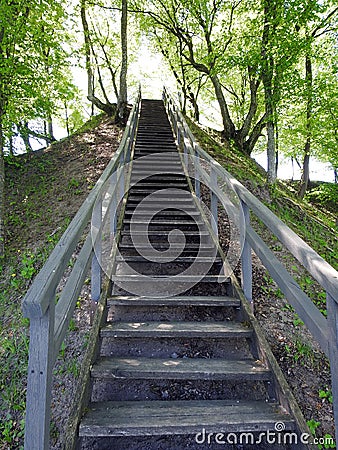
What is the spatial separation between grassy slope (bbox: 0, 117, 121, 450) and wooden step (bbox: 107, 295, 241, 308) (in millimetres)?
1246

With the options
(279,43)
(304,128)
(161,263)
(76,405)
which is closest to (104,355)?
(76,405)

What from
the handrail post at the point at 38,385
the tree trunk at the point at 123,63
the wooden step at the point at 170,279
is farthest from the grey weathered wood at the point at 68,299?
the tree trunk at the point at 123,63

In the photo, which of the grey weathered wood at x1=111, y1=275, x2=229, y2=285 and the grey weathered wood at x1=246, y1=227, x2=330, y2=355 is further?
the grey weathered wood at x1=111, y1=275, x2=229, y2=285

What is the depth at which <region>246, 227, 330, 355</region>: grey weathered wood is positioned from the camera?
5.34 ft

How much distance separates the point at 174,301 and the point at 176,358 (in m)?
0.55

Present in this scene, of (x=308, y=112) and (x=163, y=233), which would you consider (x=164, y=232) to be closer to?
(x=163, y=233)

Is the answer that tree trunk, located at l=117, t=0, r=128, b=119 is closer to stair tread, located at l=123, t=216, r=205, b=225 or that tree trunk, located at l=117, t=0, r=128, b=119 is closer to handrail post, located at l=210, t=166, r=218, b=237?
stair tread, located at l=123, t=216, r=205, b=225

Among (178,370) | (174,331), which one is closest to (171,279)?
(174,331)

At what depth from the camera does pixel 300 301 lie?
187 centimetres

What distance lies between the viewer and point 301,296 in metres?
1.91

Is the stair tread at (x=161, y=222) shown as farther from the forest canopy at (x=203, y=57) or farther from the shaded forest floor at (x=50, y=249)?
the forest canopy at (x=203, y=57)

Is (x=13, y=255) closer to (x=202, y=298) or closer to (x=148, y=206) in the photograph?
(x=148, y=206)

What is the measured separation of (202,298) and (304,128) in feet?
29.4

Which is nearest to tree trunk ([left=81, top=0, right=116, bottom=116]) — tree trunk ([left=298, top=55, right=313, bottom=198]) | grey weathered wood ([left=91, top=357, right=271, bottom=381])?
tree trunk ([left=298, top=55, right=313, bottom=198])
